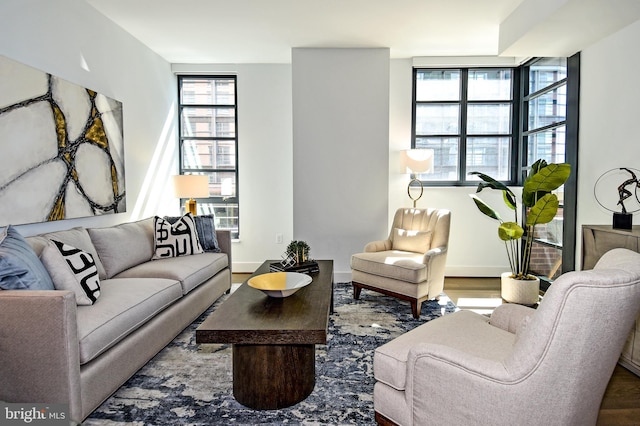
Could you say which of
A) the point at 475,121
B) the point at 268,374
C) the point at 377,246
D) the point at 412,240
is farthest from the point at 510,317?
the point at 475,121

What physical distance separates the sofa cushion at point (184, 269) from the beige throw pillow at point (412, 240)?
1.82 metres

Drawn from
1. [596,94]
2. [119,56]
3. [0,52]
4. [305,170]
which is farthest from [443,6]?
[0,52]

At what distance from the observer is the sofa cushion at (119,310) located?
1924 mm

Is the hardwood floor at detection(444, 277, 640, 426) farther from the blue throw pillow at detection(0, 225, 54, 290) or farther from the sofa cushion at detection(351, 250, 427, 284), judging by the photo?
the blue throw pillow at detection(0, 225, 54, 290)

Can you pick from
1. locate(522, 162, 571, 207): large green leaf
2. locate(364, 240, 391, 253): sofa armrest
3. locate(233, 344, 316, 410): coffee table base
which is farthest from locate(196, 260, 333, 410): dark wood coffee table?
locate(522, 162, 571, 207): large green leaf

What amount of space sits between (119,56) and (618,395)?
4.68m

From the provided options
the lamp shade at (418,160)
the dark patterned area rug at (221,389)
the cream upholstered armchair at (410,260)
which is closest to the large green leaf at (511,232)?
the cream upholstered armchair at (410,260)

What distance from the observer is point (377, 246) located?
4.09 m

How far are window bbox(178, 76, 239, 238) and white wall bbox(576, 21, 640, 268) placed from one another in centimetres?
391

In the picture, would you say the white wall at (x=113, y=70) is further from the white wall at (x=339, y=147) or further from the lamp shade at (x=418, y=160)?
the lamp shade at (x=418, y=160)

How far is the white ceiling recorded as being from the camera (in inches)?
120

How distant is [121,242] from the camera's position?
10.7 ft

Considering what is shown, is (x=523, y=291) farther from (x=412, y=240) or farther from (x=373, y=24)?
(x=373, y=24)

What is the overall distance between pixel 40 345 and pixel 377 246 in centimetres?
297
